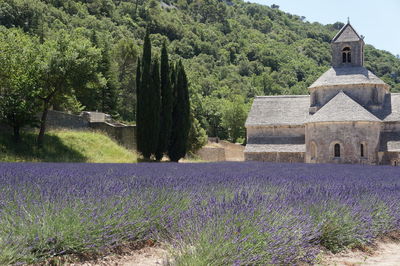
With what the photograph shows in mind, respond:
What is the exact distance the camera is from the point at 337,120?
37.7 meters

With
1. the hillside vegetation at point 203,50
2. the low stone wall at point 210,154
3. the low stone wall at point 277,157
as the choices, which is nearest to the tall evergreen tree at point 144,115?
the hillside vegetation at point 203,50

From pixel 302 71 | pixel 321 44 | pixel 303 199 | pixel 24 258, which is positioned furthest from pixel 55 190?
→ pixel 321 44

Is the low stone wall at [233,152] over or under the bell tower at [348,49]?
under

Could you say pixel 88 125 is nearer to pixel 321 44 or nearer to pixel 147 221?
pixel 147 221

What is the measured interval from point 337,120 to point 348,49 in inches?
438

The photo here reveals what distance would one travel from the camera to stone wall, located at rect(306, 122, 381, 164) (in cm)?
3762

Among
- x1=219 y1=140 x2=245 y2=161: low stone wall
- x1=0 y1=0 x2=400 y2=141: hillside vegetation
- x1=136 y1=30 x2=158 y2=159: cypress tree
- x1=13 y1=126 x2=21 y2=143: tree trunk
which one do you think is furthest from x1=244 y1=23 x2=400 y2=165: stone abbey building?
x1=13 y1=126 x2=21 y2=143: tree trunk

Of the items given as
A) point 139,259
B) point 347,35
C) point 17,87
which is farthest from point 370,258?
point 347,35

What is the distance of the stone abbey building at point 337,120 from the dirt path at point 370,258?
30861mm

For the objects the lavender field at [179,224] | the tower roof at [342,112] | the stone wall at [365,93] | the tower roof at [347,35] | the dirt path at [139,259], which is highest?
the tower roof at [347,35]

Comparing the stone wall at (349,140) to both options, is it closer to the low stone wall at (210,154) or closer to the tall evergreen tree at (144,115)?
the low stone wall at (210,154)

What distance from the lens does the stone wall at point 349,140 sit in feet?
123

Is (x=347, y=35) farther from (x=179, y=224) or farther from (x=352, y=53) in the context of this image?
(x=179, y=224)

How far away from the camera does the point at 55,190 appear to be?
7.23 meters
